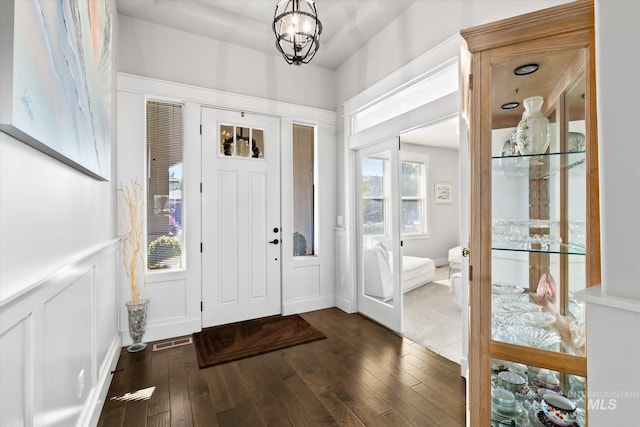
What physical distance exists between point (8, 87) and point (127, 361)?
255 centimetres

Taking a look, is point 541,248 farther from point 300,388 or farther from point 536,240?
point 300,388

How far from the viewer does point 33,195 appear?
1.03 meters

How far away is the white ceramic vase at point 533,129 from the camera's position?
1396mm

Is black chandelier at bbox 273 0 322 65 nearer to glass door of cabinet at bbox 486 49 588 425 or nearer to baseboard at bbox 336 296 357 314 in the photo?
glass door of cabinet at bbox 486 49 588 425

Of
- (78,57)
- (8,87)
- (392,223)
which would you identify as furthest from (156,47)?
(392,223)

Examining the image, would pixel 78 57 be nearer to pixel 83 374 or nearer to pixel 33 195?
pixel 33 195

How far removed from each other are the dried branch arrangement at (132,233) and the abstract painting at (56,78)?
1017 mm

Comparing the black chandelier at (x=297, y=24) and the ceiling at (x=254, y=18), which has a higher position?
the ceiling at (x=254, y=18)

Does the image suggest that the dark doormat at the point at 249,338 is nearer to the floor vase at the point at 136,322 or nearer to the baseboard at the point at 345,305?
the floor vase at the point at 136,322

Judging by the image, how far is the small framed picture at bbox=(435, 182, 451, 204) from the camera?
7.03 metres

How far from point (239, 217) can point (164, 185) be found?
850mm

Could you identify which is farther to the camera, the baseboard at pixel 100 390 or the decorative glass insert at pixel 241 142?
the decorative glass insert at pixel 241 142

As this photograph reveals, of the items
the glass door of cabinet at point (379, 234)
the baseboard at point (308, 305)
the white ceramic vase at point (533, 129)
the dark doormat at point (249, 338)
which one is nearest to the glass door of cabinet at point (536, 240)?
the white ceramic vase at point (533, 129)

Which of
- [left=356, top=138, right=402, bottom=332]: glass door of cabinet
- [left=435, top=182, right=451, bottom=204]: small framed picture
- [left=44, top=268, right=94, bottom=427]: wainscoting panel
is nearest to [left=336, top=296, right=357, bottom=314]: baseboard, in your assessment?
[left=356, top=138, right=402, bottom=332]: glass door of cabinet
